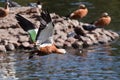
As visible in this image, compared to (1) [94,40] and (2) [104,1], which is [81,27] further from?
(2) [104,1]

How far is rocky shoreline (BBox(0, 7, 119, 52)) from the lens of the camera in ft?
104

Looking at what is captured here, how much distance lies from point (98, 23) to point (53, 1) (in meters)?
14.2

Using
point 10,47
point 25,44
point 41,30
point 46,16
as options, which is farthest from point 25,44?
point 46,16

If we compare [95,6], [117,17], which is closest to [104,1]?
[95,6]

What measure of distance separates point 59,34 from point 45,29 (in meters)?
11.4

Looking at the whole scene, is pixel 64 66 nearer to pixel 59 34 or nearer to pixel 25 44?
pixel 25 44

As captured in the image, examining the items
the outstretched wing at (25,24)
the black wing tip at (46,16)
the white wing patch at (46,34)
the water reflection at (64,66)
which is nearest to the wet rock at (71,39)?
the water reflection at (64,66)

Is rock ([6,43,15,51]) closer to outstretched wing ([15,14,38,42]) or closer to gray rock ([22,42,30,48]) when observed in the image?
gray rock ([22,42,30,48])

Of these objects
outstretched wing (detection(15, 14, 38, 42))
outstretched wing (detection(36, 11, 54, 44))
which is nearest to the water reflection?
outstretched wing (detection(36, 11, 54, 44))

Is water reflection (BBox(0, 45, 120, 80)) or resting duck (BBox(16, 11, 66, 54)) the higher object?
resting duck (BBox(16, 11, 66, 54))

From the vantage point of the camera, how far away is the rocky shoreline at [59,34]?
3172 centimetres

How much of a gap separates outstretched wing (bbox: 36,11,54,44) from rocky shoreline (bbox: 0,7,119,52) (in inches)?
329

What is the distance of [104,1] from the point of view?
161ft

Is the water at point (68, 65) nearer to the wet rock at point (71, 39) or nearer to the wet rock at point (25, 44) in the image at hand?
the wet rock at point (25, 44)
